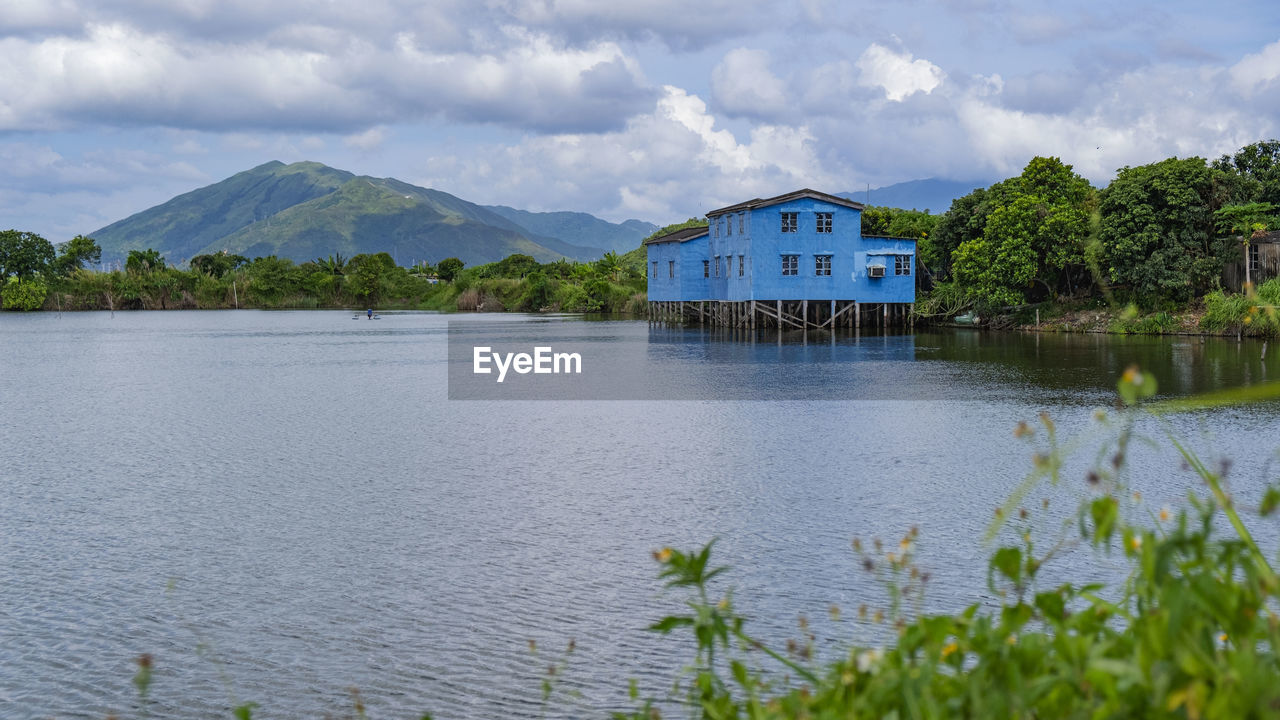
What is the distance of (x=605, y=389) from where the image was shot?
91.9 feet

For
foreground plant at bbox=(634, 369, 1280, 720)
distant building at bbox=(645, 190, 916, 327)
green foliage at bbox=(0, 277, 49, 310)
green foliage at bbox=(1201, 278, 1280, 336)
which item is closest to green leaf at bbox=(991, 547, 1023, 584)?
foreground plant at bbox=(634, 369, 1280, 720)

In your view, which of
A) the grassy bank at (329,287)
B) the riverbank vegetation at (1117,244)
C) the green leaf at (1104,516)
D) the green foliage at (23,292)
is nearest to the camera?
the green leaf at (1104,516)

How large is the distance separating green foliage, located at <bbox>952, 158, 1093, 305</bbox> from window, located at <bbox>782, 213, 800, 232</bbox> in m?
8.38

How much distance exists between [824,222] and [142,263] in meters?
101

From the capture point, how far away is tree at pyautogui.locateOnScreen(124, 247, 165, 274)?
12644cm

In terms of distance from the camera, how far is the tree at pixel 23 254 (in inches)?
4542

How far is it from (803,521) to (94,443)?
13626 millimetres

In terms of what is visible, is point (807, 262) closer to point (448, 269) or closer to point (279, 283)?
point (279, 283)

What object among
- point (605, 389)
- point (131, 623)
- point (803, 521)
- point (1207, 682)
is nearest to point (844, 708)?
point (1207, 682)

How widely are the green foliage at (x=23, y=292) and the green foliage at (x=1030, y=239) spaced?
336 ft

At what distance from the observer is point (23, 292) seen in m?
115

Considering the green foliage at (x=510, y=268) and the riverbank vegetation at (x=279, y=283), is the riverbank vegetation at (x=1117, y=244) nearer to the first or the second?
the riverbank vegetation at (x=279, y=283)

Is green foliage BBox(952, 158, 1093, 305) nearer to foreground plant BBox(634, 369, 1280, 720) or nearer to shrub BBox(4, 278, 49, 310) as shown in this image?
foreground plant BBox(634, 369, 1280, 720)

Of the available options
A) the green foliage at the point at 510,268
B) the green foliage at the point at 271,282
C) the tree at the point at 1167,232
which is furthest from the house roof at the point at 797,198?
the green foliage at the point at 271,282
